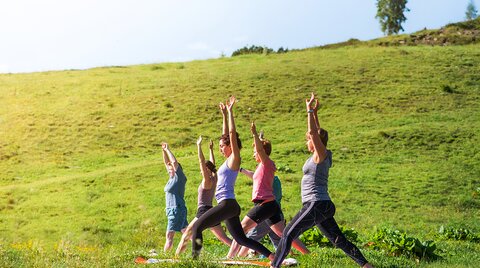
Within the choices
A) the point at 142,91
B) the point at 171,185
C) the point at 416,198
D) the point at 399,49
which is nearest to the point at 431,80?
the point at 399,49

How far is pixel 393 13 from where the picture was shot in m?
105

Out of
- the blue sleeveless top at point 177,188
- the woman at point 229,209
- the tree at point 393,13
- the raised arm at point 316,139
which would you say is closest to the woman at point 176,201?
the blue sleeveless top at point 177,188

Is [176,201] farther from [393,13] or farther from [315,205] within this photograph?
[393,13]

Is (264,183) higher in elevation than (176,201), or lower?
higher

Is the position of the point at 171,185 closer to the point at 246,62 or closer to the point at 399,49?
the point at 246,62

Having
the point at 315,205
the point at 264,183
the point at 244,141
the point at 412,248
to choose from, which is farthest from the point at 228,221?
the point at 244,141

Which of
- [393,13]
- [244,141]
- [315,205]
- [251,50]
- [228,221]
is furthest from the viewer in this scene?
[393,13]

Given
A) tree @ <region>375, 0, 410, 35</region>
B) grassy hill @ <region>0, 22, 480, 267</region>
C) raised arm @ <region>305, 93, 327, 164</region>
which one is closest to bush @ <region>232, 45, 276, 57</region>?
grassy hill @ <region>0, 22, 480, 267</region>

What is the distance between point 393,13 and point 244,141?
7076 centimetres

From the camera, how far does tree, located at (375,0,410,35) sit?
104812 millimetres

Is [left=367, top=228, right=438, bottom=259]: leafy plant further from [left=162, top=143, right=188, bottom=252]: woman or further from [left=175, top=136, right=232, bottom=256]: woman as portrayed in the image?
[left=162, top=143, right=188, bottom=252]: woman

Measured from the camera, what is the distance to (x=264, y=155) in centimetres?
1307

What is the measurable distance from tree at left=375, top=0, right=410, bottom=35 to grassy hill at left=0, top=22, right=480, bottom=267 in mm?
43705

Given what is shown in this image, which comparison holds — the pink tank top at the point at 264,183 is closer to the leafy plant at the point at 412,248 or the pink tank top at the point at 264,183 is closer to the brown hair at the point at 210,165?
the brown hair at the point at 210,165
